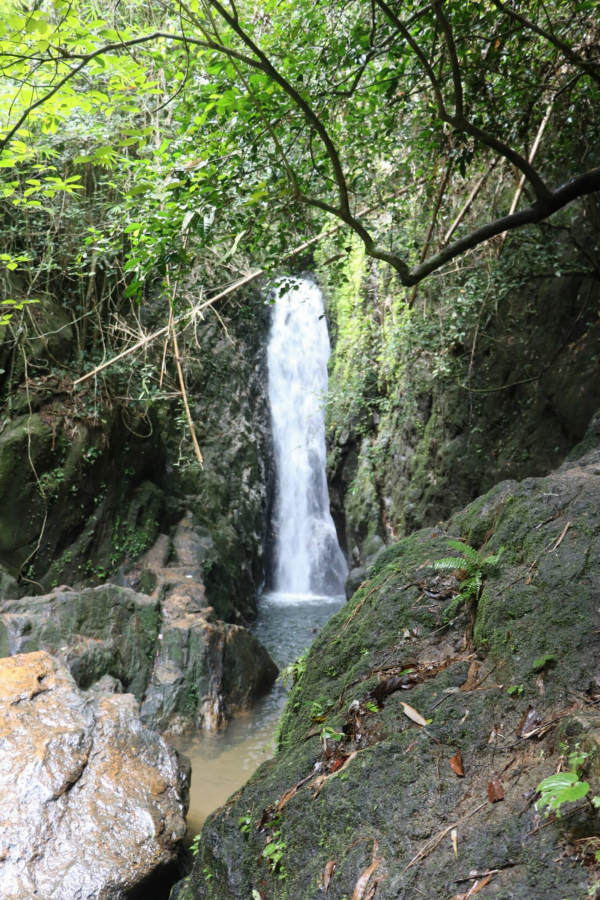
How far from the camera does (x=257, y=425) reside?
1571 centimetres

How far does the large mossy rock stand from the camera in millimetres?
1721

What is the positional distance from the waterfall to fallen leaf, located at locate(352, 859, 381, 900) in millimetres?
12446

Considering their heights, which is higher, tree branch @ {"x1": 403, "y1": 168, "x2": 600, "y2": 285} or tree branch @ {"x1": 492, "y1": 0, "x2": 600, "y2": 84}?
tree branch @ {"x1": 492, "y1": 0, "x2": 600, "y2": 84}

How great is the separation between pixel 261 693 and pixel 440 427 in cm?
446

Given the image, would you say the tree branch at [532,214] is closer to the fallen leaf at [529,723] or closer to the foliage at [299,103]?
the foliage at [299,103]

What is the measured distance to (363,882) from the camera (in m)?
1.88

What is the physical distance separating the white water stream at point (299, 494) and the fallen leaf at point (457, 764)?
749cm

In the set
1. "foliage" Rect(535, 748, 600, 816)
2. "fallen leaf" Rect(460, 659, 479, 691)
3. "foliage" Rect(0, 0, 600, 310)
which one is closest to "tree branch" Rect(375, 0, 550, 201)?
"foliage" Rect(0, 0, 600, 310)

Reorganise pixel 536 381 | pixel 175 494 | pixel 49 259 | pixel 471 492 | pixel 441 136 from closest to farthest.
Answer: pixel 441 136 → pixel 536 381 → pixel 471 492 → pixel 49 259 → pixel 175 494

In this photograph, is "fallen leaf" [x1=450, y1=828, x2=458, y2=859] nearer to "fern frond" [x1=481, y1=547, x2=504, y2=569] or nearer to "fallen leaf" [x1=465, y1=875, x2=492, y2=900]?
"fallen leaf" [x1=465, y1=875, x2=492, y2=900]

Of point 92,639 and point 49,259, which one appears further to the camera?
point 49,259

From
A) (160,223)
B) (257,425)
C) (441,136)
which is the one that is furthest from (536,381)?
(257,425)

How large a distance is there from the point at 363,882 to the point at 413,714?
2.16ft

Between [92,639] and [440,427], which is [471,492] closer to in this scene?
[440,427]
